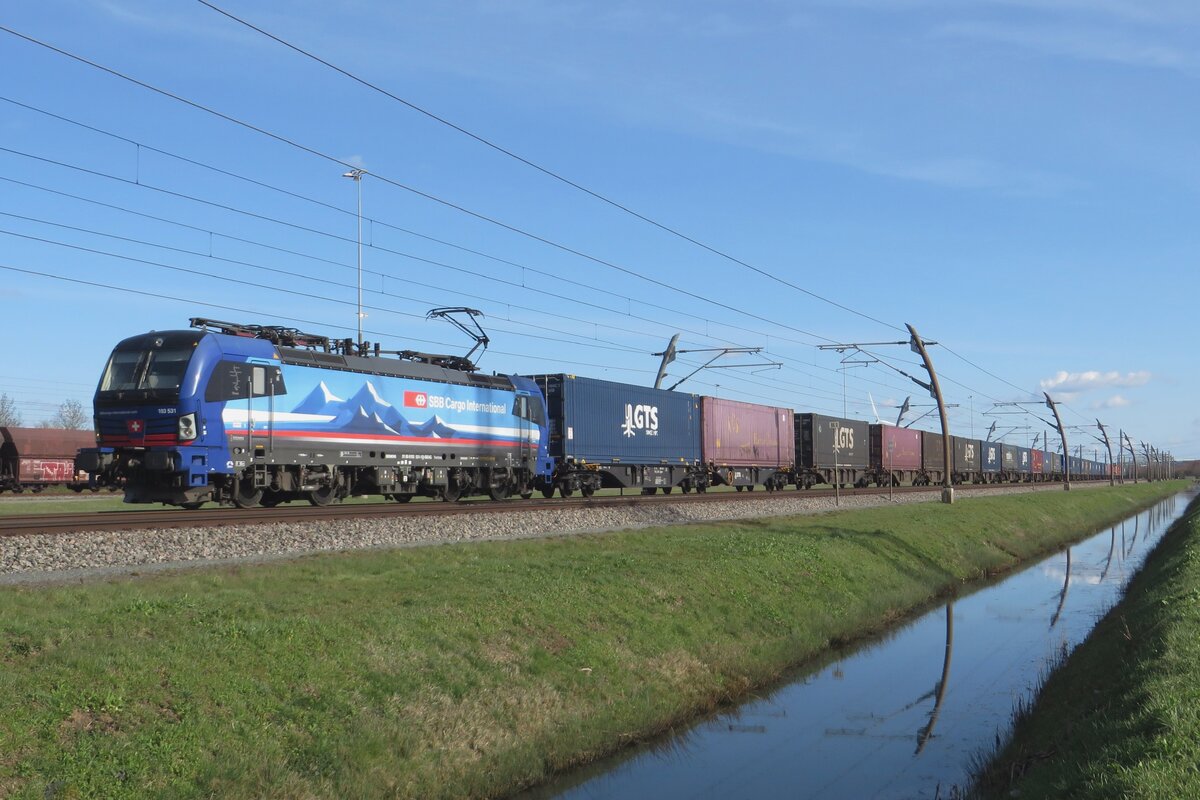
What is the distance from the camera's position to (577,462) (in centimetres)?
4003

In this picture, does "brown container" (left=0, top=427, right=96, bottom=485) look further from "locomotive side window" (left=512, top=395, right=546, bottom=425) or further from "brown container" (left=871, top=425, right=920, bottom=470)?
"brown container" (left=871, top=425, right=920, bottom=470)

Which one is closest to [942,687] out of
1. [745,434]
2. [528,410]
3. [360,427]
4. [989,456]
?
[360,427]

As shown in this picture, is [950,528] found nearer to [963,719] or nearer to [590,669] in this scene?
[963,719]

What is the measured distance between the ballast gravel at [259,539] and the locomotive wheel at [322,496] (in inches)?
212

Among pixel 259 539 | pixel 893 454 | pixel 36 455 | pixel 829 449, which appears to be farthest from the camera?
pixel 893 454

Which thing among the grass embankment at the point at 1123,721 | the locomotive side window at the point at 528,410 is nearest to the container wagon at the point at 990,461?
the locomotive side window at the point at 528,410

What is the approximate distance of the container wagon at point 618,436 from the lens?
3988cm

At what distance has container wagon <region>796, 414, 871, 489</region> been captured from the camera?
6000 cm

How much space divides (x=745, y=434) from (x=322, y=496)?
2824cm

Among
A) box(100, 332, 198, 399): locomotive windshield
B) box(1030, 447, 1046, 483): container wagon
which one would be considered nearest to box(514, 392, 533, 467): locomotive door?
box(100, 332, 198, 399): locomotive windshield

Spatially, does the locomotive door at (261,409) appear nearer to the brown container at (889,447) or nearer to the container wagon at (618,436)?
the container wagon at (618,436)

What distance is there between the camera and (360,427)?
94.0ft

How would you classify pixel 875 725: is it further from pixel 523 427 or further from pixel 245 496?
pixel 523 427

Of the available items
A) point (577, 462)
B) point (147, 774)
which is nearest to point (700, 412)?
point (577, 462)
